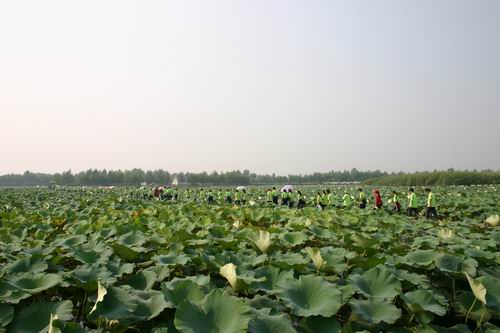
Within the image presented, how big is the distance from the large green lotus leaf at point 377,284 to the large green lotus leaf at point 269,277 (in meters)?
0.47

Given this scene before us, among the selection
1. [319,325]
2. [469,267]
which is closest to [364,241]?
[469,267]

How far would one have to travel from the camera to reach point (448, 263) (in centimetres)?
318

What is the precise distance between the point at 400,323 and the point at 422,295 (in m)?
0.24

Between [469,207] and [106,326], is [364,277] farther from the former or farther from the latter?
[469,207]

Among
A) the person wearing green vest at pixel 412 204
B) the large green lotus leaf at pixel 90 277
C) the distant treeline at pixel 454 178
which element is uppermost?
the distant treeline at pixel 454 178

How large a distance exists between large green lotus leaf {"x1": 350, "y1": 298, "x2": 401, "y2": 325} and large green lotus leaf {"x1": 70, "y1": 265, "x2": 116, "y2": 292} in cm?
160

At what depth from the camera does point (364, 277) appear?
2662 mm

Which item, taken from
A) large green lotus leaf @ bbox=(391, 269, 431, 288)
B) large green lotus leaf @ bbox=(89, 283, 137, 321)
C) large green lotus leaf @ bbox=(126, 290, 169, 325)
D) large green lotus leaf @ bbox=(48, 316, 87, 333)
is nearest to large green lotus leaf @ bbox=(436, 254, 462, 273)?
large green lotus leaf @ bbox=(391, 269, 431, 288)

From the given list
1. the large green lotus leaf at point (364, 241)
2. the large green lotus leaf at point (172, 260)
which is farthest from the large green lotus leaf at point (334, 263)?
the large green lotus leaf at point (172, 260)

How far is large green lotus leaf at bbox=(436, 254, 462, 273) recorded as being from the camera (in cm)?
310

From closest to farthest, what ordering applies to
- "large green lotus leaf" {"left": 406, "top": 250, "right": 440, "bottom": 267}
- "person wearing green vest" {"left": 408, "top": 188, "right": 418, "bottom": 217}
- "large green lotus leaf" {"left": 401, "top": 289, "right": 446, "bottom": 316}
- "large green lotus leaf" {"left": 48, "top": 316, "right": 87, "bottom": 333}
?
"large green lotus leaf" {"left": 48, "top": 316, "right": 87, "bottom": 333} < "large green lotus leaf" {"left": 401, "top": 289, "right": 446, "bottom": 316} < "large green lotus leaf" {"left": 406, "top": 250, "right": 440, "bottom": 267} < "person wearing green vest" {"left": 408, "top": 188, "right": 418, "bottom": 217}

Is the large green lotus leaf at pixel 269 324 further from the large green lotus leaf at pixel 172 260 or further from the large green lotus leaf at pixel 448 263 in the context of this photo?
the large green lotus leaf at pixel 448 263

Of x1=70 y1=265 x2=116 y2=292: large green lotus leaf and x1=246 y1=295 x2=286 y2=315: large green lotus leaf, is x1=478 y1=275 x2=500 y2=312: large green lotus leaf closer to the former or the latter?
x1=246 y1=295 x2=286 y2=315: large green lotus leaf

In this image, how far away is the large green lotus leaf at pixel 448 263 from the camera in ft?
10.2
